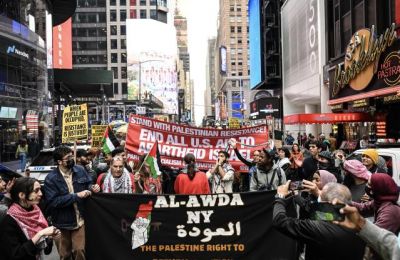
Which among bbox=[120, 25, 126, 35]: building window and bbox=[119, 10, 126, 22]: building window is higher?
bbox=[119, 10, 126, 22]: building window

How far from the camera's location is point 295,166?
11.2 m

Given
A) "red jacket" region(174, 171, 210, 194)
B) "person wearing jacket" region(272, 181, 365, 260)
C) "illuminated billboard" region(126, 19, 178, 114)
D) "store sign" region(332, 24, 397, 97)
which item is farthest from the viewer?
"illuminated billboard" region(126, 19, 178, 114)

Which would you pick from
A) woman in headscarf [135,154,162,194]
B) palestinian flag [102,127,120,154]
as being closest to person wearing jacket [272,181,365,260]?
woman in headscarf [135,154,162,194]

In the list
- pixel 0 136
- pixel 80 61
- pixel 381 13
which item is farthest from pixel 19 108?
pixel 80 61

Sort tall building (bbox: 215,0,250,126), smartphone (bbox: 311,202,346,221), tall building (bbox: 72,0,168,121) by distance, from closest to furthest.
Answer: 1. smartphone (bbox: 311,202,346,221)
2. tall building (bbox: 72,0,168,121)
3. tall building (bbox: 215,0,250,126)

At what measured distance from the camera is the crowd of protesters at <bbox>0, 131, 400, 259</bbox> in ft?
12.7

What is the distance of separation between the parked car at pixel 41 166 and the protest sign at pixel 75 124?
866mm

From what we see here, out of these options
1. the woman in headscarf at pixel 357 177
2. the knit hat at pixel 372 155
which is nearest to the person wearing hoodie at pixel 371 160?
the knit hat at pixel 372 155

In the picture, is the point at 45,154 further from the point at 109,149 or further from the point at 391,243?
the point at 391,243

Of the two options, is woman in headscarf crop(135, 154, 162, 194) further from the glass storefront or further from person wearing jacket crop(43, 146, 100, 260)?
the glass storefront

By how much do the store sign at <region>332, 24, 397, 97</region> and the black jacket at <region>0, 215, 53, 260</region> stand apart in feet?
63.1

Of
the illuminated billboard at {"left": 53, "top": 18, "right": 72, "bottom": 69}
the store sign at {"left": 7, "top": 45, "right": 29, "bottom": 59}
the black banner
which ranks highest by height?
the illuminated billboard at {"left": 53, "top": 18, "right": 72, "bottom": 69}

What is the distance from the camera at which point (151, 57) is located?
116188 mm

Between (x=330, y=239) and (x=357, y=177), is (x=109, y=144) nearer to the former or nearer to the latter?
(x=357, y=177)
